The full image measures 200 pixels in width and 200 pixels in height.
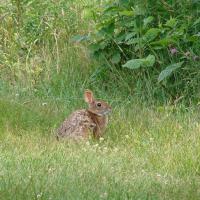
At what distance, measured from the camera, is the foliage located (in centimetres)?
955

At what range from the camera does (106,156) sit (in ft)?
24.5

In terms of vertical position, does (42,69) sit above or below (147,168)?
below

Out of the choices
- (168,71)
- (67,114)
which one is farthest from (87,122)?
(168,71)

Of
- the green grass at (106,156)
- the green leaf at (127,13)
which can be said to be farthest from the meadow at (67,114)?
the green leaf at (127,13)

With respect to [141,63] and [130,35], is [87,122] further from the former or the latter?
[130,35]

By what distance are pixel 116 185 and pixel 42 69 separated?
15.1 ft

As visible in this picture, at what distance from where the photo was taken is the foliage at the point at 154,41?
9.55 m

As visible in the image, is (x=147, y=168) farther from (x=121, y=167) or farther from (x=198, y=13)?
(x=198, y=13)

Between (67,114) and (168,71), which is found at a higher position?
(168,71)

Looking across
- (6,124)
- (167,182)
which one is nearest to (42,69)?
(6,124)

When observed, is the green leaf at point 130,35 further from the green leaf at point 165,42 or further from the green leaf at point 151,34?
the green leaf at point 165,42

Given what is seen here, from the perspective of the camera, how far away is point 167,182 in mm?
6637

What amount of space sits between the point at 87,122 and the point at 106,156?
3.27 feet

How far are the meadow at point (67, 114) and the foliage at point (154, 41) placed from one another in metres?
0.07
